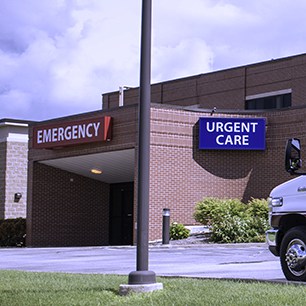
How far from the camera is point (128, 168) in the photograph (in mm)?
32812

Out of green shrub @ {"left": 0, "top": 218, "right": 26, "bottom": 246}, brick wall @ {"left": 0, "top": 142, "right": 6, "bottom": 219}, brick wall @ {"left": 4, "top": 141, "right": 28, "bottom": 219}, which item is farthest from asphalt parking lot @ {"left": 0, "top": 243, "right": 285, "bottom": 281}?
brick wall @ {"left": 0, "top": 142, "right": 6, "bottom": 219}

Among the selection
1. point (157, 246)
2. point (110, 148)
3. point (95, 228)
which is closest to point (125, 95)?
point (95, 228)

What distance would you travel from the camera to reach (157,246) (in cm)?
2666

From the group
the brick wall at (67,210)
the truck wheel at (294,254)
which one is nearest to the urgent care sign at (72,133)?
the brick wall at (67,210)

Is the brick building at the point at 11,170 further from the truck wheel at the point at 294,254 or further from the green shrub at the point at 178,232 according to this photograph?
the truck wheel at the point at 294,254

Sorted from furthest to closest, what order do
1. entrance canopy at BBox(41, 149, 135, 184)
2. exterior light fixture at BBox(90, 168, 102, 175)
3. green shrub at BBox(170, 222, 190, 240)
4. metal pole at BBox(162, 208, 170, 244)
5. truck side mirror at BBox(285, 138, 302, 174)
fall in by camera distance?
exterior light fixture at BBox(90, 168, 102, 175)
entrance canopy at BBox(41, 149, 135, 184)
green shrub at BBox(170, 222, 190, 240)
metal pole at BBox(162, 208, 170, 244)
truck side mirror at BBox(285, 138, 302, 174)

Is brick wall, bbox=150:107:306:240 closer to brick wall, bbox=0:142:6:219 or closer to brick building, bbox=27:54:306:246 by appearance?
brick building, bbox=27:54:306:246

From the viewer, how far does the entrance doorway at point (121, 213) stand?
34.9 metres

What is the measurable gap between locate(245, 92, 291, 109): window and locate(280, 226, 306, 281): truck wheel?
3167 centimetres

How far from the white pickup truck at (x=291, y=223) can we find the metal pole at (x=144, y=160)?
211 centimetres

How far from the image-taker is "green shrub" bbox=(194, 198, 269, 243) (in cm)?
2686

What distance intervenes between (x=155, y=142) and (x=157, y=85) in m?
22.6

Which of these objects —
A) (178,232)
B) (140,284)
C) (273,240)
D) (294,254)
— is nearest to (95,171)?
(178,232)

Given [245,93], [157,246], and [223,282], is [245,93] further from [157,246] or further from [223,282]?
[223,282]
